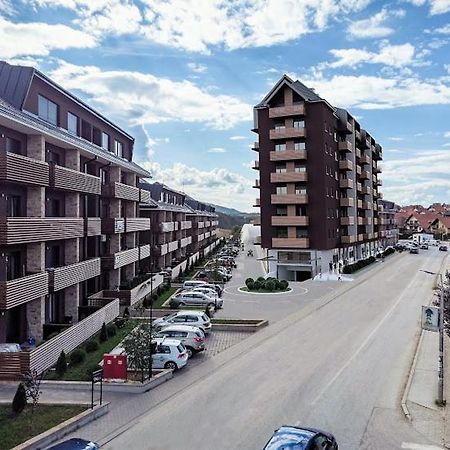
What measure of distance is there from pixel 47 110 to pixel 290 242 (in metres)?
34.8

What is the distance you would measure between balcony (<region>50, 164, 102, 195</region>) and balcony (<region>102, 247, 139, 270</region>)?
5258mm

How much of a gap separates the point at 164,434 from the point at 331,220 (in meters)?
49.4

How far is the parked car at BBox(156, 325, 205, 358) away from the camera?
25438mm

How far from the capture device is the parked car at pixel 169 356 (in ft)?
75.4

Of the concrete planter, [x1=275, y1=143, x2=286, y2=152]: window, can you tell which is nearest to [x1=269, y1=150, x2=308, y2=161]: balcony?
[x1=275, y1=143, x2=286, y2=152]: window

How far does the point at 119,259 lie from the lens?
38969 mm

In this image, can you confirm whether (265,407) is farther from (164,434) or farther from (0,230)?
(0,230)

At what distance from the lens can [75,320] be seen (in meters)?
31.8

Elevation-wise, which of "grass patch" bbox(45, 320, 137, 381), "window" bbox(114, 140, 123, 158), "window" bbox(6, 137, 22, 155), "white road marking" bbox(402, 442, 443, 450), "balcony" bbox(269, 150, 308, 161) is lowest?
"white road marking" bbox(402, 442, 443, 450)

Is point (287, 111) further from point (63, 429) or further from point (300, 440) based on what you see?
point (300, 440)

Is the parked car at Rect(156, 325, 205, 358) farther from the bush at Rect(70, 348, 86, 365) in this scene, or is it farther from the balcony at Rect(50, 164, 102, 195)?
the balcony at Rect(50, 164, 102, 195)

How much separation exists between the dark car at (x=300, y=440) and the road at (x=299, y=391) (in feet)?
6.80

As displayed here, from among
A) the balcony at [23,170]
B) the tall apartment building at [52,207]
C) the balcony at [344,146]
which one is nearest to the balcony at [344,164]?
the balcony at [344,146]

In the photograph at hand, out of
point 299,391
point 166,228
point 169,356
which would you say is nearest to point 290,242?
point 166,228
